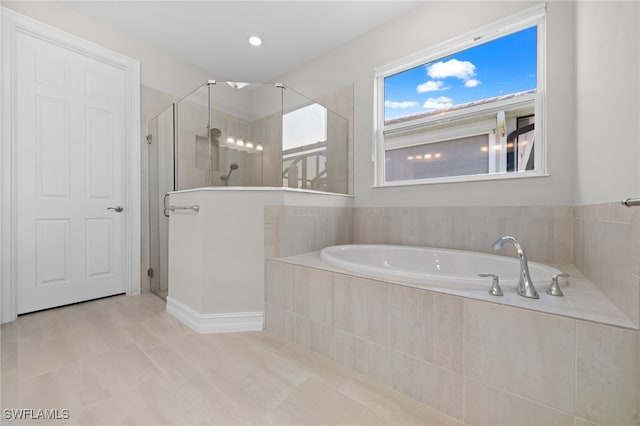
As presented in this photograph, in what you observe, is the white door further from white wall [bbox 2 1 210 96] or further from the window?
the window

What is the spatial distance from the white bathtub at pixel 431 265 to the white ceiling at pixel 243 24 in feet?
6.63

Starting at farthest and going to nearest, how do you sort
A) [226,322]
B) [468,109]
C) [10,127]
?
[468,109]
[10,127]
[226,322]

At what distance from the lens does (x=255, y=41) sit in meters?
2.63

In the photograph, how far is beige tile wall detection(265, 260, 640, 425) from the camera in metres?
0.77

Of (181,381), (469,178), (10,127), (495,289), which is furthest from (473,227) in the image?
(10,127)

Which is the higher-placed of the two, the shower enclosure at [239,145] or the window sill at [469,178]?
the shower enclosure at [239,145]

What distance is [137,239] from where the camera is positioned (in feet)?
8.29

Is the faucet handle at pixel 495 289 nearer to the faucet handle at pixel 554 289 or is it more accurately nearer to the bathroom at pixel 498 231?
the bathroom at pixel 498 231

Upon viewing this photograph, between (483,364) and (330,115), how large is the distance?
231 centimetres

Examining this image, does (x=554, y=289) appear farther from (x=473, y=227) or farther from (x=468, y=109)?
(x=468, y=109)

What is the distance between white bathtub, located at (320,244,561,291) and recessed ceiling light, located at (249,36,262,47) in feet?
7.30

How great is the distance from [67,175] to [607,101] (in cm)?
351

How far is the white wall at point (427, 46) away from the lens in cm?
162

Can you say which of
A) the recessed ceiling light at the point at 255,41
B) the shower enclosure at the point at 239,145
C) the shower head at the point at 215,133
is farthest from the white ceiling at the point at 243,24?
the shower head at the point at 215,133
